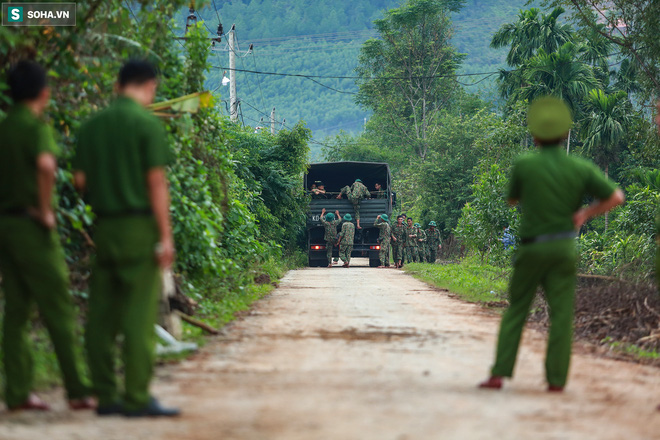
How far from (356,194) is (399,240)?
233cm

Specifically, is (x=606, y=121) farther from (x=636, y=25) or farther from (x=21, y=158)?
(x=21, y=158)

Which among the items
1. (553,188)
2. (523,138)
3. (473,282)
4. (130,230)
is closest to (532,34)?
(523,138)

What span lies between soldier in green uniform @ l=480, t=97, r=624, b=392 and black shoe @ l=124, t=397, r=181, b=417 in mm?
2182

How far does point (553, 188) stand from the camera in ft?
18.9

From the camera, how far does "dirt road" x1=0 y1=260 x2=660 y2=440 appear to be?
446 cm

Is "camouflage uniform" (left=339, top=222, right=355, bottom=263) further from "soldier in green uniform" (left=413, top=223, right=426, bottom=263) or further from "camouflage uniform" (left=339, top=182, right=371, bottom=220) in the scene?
"soldier in green uniform" (left=413, top=223, right=426, bottom=263)

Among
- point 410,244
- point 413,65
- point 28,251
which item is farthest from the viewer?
point 413,65

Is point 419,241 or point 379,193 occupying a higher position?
point 379,193

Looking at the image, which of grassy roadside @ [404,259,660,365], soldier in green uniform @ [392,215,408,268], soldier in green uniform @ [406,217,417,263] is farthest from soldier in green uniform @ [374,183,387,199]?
grassy roadside @ [404,259,660,365]

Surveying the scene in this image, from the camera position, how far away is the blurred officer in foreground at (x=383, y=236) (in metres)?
27.0

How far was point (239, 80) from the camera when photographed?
19425 cm

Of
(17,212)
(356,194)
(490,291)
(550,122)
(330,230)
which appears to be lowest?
Result: (490,291)

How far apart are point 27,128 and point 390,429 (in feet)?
8.16

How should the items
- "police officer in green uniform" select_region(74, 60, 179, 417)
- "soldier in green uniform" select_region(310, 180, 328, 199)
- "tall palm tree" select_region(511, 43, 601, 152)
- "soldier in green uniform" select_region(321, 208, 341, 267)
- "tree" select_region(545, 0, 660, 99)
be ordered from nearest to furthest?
Answer: "police officer in green uniform" select_region(74, 60, 179, 417) < "tree" select_region(545, 0, 660, 99) < "soldier in green uniform" select_region(321, 208, 341, 267) < "soldier in green uniform" select_region(310, 180, 328, 199) < "tall palm tree" select_region(511, 43, 601, 152)
